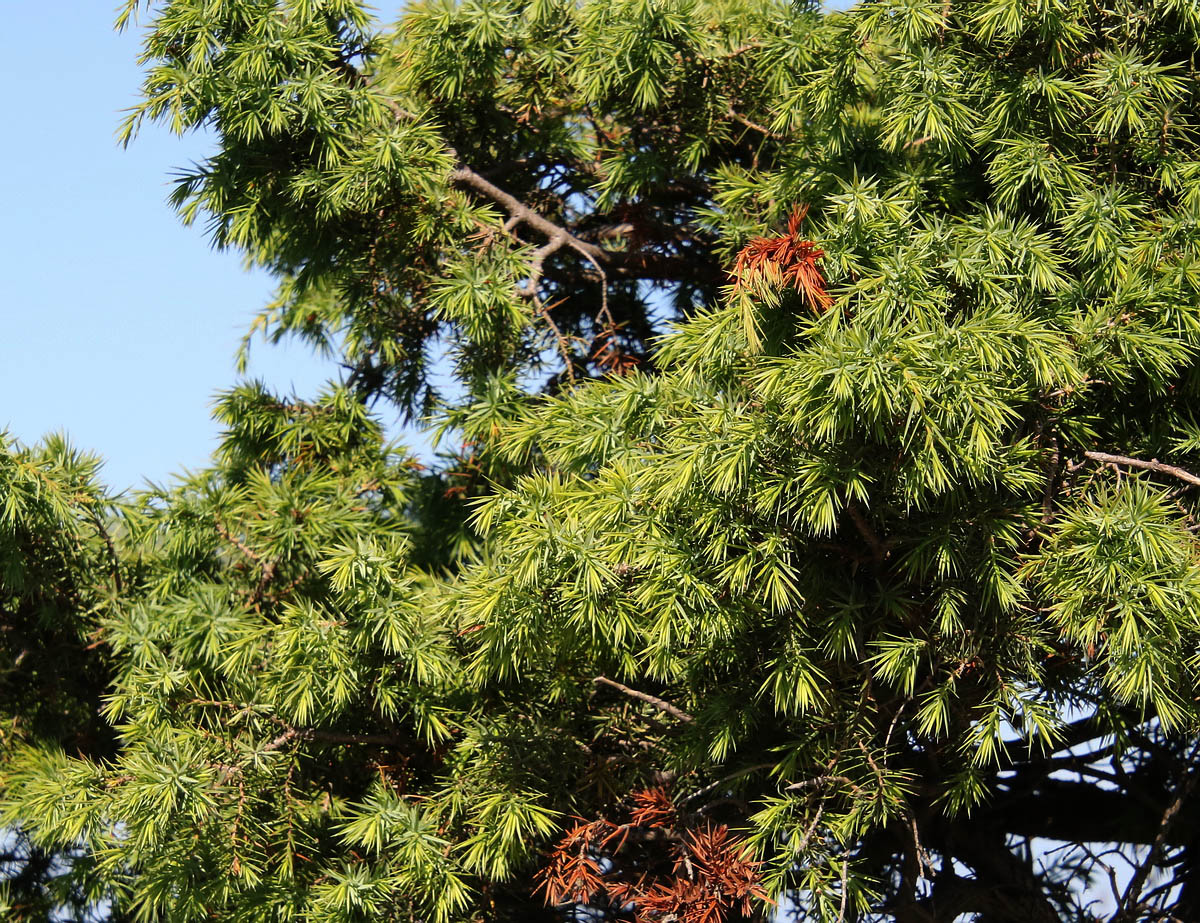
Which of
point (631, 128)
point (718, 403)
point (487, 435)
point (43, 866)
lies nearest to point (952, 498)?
point (718, 403)

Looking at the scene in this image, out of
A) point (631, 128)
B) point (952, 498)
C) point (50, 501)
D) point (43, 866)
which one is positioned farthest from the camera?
point (43, 866)

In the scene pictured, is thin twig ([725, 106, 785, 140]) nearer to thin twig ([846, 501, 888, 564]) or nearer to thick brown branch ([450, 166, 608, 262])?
thick brown branch ([450, 166, 608, 262])

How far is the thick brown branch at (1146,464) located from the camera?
1.90 meters

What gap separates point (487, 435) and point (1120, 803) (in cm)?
167

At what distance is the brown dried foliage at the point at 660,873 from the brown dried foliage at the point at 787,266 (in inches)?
35.8

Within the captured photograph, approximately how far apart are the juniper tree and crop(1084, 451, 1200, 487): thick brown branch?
0.02 metres

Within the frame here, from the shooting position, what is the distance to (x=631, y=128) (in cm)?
273

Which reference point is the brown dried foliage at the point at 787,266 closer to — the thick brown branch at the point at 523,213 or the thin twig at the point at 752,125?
the thin twig at the point at 752,125

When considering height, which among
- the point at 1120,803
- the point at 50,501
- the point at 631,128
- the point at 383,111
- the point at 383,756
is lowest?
the point at 383,756

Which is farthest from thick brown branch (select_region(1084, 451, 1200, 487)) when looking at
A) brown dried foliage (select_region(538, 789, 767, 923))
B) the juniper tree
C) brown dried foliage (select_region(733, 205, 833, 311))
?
brown dried foliage (select_region(538, 789, 767, 923))

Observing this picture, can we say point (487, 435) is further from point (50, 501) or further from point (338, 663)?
point (50, 501)

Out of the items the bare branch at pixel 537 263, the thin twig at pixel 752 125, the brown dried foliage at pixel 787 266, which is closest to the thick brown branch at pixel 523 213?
the bare branch at pixel 537 263

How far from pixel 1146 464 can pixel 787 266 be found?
649mm

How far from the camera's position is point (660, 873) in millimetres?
2432
